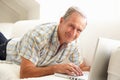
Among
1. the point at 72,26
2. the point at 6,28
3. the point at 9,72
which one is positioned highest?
the point at 72,26

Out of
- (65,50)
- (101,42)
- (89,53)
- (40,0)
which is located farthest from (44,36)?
(40,0)

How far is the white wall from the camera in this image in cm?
159

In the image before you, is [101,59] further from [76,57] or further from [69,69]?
[76,57]

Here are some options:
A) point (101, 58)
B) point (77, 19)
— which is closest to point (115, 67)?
point (101, 58)

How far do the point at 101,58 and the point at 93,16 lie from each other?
1.63 meters

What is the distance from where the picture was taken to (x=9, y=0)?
3088mm

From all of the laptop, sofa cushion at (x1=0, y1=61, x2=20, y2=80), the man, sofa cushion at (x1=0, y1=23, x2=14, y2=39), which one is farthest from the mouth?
sofa cushion at (x1=0, y1=23, x2=14, y2=39)

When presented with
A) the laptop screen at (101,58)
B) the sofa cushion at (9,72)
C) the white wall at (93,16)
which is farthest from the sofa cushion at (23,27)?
the laptop screen at (101,58)

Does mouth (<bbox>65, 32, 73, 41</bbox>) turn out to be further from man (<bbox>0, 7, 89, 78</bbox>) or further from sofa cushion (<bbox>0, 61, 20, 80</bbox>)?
sofa cushion (<bbox>0, 61, 20, 80</bbox>)

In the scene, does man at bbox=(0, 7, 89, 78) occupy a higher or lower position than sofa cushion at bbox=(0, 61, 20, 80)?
higher

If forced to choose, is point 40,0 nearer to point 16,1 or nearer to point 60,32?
point 16,1

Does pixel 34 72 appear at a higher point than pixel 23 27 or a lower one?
lower

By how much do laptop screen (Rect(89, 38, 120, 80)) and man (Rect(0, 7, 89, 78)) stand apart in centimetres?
40

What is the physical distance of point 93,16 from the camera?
2441 mm
